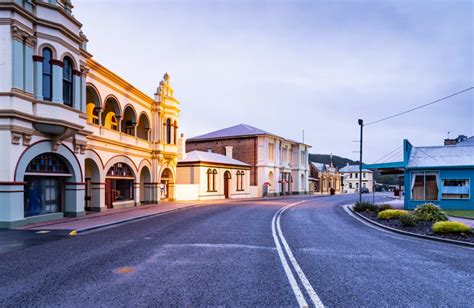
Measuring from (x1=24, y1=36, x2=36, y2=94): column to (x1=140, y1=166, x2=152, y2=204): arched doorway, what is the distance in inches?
559

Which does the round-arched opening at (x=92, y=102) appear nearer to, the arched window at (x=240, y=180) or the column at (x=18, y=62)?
the column at (x=18, y=62)

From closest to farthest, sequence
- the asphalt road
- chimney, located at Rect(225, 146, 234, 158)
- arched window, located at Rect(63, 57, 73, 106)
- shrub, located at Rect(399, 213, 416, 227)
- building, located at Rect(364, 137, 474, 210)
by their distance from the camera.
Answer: the asphalt road < shrub, located at Rect(399, 213, 416, 227) < arched window, located at Rect(63, 57, 73, 106) < building, located at Rect(364, 137, 474, 210) < chimney, located at Rect(225, 146, 234, 158)

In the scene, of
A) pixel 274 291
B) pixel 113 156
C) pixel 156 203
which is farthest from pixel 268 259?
pixel 156 203

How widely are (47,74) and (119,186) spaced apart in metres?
10.8

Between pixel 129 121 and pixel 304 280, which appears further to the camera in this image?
pixel 129 121

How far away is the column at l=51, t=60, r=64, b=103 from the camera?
50.2ft

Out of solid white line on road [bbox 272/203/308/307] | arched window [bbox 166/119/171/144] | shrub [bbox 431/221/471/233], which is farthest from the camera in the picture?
Answer: arched window [bbox 166/119/171/144]

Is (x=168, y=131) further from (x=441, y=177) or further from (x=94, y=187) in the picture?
(x=441, y=177)

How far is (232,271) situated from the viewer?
7102 mm

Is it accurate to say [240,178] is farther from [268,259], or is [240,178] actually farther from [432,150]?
[268,259]

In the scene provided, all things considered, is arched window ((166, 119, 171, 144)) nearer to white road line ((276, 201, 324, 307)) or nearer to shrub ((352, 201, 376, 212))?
shrub ((352, 201, 376, 212))

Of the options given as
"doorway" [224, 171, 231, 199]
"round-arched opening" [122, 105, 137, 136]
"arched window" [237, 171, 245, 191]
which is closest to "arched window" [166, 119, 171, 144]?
"round-arched opening" [122, 105, 137, 136]

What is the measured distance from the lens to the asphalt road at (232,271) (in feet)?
18.0

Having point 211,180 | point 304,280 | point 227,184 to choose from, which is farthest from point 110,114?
point 304,280
